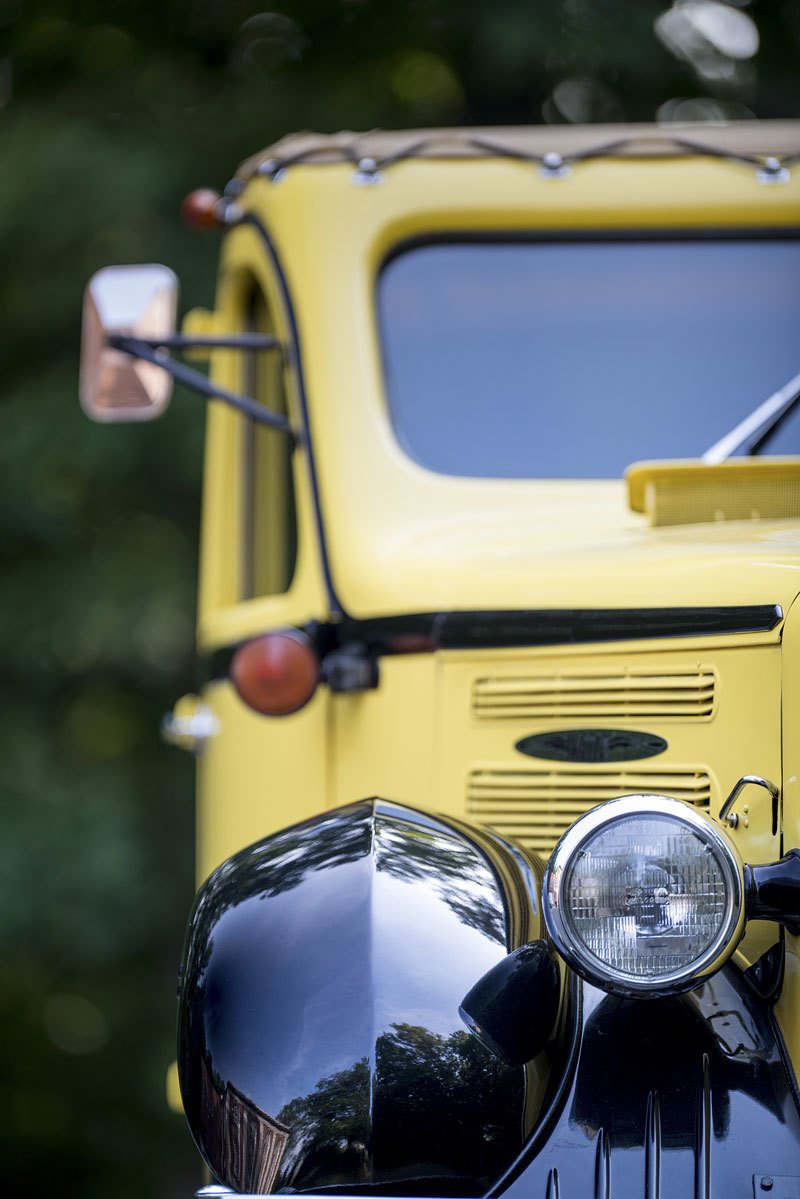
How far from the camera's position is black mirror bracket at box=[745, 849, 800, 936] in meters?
1.62

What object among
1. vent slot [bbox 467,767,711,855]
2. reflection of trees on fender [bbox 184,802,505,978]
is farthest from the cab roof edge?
reflection of trees on fender [bbox 184,802,505,978]

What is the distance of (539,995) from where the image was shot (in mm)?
1629

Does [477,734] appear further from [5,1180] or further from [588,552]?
[5,1180]

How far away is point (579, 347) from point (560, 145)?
1.56ft

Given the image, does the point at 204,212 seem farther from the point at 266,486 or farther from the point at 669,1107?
the point at 669,1107

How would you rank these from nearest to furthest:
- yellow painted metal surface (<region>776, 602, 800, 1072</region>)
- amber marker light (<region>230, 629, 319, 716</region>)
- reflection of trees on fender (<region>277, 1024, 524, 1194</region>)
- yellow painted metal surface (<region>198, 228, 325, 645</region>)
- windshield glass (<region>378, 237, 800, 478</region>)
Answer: reflection of trees on fender (<region>277, 1024, 524, 1194</region>) < yellow painted metal surface (<region>776, 602, 800, 1072</region>) < amber marker light (<region>230, 629, 319, 716</region>) < windshield glass (<region>378, 237, 800, 478</region>) < yellow painted metal surface (<region>198, 228, 325, 645</region>)

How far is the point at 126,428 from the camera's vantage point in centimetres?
688

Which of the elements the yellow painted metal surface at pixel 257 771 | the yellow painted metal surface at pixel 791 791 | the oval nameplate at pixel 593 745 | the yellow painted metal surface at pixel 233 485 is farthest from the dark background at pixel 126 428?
the yellow painted metal surface at pixel 791 791

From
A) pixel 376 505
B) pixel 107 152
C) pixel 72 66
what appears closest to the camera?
pixel 376 505

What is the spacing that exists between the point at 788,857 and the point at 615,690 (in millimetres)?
566

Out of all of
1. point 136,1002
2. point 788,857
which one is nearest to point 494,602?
point 788,857

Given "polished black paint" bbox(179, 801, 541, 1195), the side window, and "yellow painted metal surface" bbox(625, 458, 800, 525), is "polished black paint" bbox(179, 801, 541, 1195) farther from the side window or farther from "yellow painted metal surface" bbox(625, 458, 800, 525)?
the side window

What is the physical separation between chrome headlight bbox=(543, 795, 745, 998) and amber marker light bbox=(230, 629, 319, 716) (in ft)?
3.60

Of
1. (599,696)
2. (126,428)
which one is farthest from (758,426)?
(126,428)
